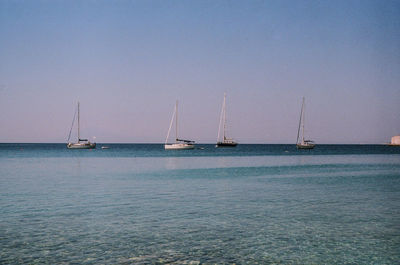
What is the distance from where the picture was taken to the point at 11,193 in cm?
2375

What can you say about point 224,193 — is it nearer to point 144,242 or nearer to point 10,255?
point 144,242

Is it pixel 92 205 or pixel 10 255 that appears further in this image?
pixel 92 205

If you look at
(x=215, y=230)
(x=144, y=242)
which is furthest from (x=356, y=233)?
(x=144, y=242)

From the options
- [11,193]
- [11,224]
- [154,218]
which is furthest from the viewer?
[11,193]

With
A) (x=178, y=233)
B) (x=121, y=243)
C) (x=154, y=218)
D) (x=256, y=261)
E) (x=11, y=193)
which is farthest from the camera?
(x=11, y=193)

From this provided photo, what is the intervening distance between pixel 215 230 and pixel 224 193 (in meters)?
10.7

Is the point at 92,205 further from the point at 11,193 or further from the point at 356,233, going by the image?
the point at 356,233

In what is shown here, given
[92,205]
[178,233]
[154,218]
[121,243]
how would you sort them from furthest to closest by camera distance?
[92,205]
[154,218]
[178,233]
[121,243]

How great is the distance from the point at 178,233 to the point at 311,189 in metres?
16.3

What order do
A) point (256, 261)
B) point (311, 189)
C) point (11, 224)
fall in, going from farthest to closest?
point (311, 189) < point (11, 224) < point (256, 261)

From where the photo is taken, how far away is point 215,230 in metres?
13.8

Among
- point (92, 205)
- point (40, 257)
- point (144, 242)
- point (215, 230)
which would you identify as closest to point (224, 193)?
point (92, 205)

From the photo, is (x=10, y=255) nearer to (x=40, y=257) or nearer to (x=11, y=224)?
(x=40, y=257)

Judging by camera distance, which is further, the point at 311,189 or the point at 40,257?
the point at 311,189
